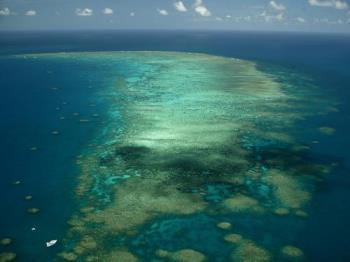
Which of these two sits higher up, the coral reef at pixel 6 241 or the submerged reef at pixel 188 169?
the submerged reef at pixel 188 169

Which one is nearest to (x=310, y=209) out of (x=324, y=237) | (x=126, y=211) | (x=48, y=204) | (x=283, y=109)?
(x=324, y=237)

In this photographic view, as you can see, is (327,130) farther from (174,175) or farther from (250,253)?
(250,253)

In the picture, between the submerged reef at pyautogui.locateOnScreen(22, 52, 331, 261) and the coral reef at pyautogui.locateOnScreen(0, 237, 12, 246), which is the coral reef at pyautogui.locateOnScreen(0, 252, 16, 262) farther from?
the submerged reef at pyautogui.locateOnScreen(22, 52, 331, 261)

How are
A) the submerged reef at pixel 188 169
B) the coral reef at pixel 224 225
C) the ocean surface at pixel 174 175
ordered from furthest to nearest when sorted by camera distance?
the coral reef at pixel 224 225, the submerged reef at pixel 188 169, the ocean surface at pixel 174 175

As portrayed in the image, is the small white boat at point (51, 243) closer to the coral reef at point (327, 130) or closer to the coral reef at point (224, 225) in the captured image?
the coral reef at point (224, 225)

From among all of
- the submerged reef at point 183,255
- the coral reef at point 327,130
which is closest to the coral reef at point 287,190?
the submerged reef at point 183,255

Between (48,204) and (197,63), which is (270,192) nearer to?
(48,204)
